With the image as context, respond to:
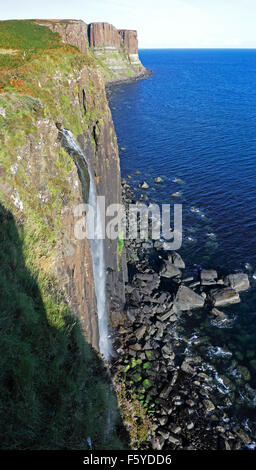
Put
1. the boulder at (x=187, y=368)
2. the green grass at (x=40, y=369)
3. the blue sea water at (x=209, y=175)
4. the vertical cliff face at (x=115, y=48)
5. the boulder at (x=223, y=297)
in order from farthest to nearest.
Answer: the vertical cliff face at (x=115, y=48) < the boulder at (x=223, y=297) < the blue sea water at (x=209, y=175) < the boulder at (x=187, y=368) < the green grass at (x=40, y=369)

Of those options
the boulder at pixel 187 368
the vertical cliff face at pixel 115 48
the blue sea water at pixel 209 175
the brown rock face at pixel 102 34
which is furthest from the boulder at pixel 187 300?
the brown rock face at pixel 102 34

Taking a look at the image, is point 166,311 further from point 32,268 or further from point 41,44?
A: point 41,44

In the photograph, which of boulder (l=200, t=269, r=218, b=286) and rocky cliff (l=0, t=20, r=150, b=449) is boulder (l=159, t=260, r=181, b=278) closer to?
boulder (l=200, t=269, r=218, b=286)

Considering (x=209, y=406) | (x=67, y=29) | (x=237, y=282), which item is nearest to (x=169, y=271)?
(x=237, y=282)

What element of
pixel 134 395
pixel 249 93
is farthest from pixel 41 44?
pixel 249 93

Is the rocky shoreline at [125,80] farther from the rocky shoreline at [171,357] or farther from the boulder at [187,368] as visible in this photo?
the boulder at [187,368]

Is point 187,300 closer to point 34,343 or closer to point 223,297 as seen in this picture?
point 223,297

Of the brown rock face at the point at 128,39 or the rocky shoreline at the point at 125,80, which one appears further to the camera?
the brown rock face at the point at 128,39
